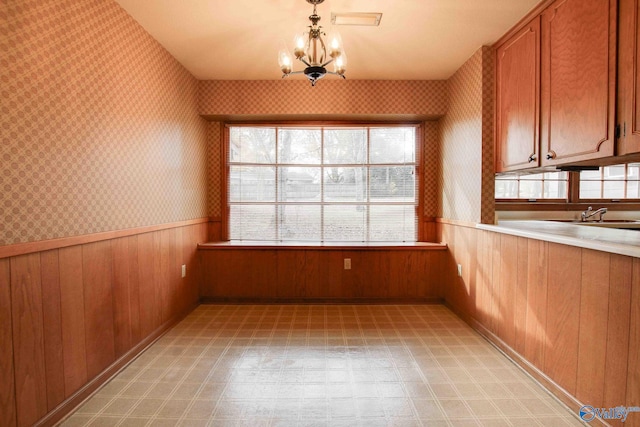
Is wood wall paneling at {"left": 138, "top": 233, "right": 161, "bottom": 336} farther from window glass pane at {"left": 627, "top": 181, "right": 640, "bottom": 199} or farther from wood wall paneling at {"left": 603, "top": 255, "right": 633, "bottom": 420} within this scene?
window glass pane at {"left": 627, "top": 181, "right": 640, "bottom": 199}

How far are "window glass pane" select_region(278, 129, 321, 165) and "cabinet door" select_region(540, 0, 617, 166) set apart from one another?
2.41 meters

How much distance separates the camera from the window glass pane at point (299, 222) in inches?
159

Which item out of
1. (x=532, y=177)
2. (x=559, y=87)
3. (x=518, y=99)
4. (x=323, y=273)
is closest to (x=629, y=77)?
(x=559, y=87)

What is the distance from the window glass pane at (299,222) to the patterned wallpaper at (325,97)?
46.2 inches

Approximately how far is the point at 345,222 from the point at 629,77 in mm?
2840

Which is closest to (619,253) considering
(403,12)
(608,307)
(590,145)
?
(608,307)

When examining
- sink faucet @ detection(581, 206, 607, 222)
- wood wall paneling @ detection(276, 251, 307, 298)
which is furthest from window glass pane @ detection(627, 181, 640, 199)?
wood wall paneling @ detection(276, 251, 307, 298)

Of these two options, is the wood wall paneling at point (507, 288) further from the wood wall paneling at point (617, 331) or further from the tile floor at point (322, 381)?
the wood wall paneling at point (617, 331)

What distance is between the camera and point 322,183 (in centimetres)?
403

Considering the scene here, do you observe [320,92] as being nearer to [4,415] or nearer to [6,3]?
[6,3]

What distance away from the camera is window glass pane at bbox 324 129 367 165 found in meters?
3.99

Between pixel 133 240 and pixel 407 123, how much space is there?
3.25 metres

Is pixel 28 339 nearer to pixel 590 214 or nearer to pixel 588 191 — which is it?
pixel 590 214

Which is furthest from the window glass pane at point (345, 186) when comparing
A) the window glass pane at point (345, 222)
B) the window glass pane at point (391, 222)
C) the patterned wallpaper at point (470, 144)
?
the patterned wallpaper at point (470, 144)
